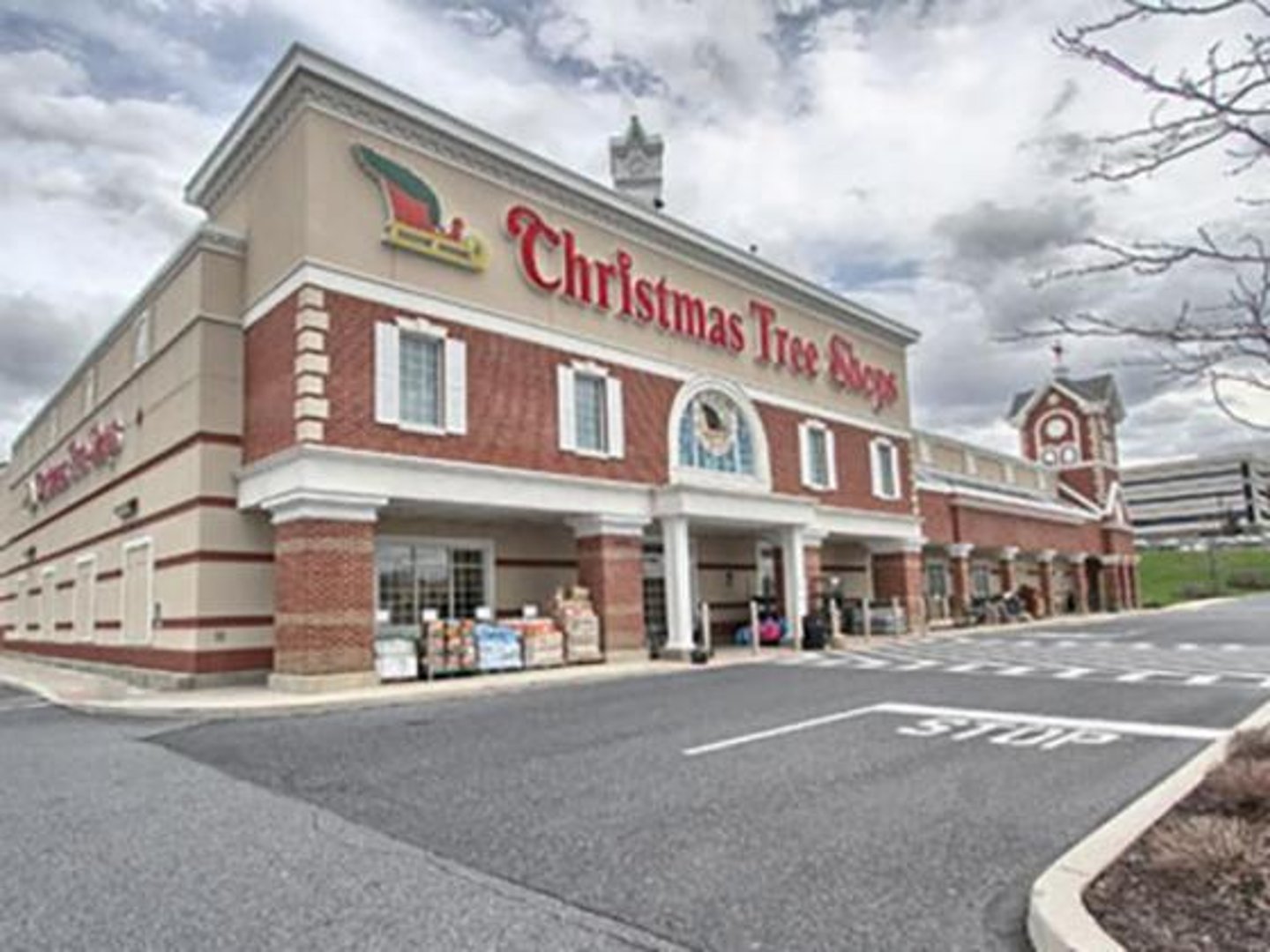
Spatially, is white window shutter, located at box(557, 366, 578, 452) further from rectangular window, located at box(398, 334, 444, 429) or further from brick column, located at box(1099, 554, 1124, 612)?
brick column, located at box(1099, 554, 1124, 612)

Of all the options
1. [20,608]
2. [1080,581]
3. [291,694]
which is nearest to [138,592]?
[291,694]

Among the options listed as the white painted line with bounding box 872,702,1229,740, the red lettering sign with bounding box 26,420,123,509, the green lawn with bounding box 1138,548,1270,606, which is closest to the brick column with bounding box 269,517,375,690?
the white painted line with bounding box 872,702,1229,740

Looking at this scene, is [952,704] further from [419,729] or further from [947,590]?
[947,590]

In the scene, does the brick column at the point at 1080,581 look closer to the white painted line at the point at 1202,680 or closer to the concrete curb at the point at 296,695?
the concrete curb at the point at 296,695

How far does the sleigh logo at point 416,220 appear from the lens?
16.6 m

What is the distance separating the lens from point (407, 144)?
1719cm

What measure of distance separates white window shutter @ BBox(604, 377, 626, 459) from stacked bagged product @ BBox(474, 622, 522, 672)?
16.0 ft

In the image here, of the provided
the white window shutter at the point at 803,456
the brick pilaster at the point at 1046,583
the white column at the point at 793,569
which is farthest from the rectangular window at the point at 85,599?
the brick pilaster at the point at 1046,583

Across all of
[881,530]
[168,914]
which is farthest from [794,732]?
[881,530]

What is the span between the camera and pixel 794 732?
9.58 metres

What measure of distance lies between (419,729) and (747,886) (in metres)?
6.69

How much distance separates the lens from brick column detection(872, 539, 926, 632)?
29.5 metres

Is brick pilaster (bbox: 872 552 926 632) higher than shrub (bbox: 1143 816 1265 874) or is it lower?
higher

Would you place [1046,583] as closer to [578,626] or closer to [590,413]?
[590,413]
